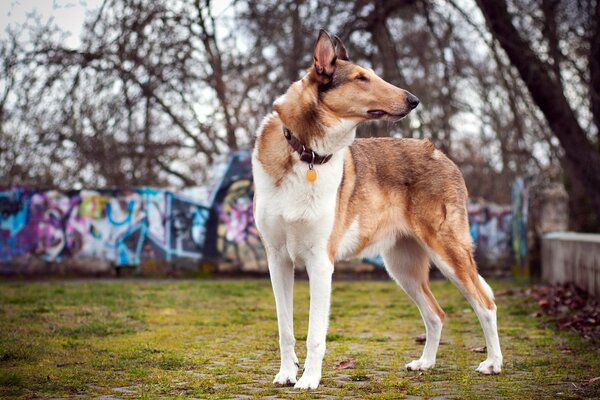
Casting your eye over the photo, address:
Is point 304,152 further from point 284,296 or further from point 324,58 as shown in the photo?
point 284,296

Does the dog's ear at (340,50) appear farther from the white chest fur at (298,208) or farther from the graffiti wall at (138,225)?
the graffiti wall at (138,225)

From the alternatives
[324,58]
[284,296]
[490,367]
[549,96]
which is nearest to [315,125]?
[324,58]

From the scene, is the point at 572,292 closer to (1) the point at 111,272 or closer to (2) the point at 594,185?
(2) the point at 594,185

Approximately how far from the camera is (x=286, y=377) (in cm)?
550

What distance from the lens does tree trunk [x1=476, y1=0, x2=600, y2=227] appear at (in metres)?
13.5

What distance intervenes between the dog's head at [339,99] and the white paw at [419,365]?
196 cm

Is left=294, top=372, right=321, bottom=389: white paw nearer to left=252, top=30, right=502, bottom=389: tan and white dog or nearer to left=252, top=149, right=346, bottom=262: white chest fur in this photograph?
left=252, top=30, right=502, bottom=389: tan and white dog

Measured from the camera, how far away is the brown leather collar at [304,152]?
5.54 meters

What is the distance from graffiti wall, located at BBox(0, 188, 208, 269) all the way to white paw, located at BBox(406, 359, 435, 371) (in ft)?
37.5

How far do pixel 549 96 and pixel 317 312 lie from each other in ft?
32.2

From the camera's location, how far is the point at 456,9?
1512 centimetres

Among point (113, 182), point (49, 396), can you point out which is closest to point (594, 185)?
point (113, 182)

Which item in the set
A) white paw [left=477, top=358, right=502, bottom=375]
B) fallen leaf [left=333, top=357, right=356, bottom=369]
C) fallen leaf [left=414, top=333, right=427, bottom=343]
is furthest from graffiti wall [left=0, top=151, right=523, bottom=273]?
white paw [left=477, top=358, right=502, bottom=375]

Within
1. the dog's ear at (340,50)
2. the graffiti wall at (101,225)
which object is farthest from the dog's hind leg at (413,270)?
the graffiti wall at (101,225)
